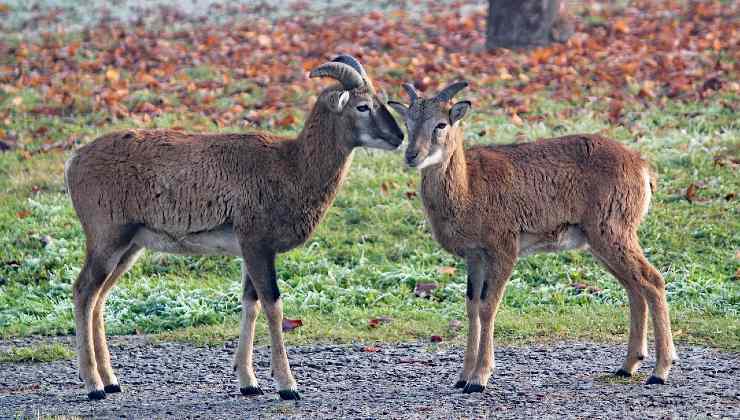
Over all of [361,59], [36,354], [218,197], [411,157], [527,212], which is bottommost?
[36,354]

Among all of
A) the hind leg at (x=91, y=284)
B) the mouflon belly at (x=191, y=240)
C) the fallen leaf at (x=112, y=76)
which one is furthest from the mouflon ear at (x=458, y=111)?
the fallen leaf at (x=112, y=76)

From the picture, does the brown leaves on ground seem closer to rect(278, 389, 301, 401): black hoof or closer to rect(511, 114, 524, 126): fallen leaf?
rect(511, 114, 524, 126): fallen leaf

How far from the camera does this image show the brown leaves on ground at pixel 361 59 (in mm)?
17422

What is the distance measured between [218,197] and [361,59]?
1118cm

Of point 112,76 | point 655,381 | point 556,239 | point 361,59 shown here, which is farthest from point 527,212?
point 112,76

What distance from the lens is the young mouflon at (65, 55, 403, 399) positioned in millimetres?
8758

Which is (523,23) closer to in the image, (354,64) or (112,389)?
(354,64)

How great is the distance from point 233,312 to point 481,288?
2.99 metres

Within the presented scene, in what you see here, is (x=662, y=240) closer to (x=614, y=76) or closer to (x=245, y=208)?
(x=245, y=208)

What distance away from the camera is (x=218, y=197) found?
8.89m

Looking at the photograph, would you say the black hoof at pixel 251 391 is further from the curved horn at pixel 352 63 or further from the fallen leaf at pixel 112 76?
the fallen leaf at pixel 112 76

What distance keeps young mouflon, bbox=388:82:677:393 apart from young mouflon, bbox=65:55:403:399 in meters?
0.41

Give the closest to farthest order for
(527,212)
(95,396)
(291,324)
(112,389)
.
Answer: (95,396)
(112,389)
(527,212)
(291,324)

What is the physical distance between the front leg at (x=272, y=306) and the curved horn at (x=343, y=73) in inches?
55.5
